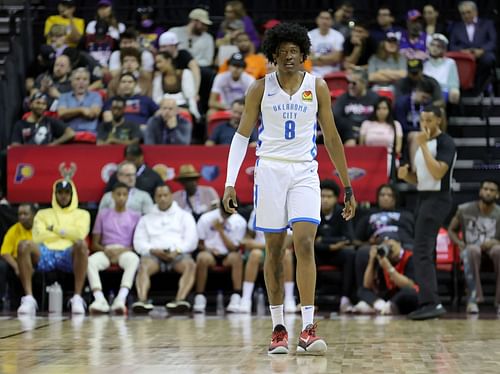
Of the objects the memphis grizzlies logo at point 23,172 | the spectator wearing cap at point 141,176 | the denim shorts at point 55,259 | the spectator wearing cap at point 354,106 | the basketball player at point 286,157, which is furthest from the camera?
the spectator wearing cap at point 354,106

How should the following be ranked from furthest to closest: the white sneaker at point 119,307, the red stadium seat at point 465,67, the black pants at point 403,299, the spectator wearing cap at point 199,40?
the spectator wearing cap at point 199,40, the red stadium seat at point 465,67, the white sneaker at point 119,307, the black pants at point 403,299

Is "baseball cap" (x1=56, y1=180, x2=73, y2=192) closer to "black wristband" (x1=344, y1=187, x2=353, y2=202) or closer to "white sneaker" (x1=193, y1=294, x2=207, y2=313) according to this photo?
"white sneaker" (x1=193, y1=294, x2=207, y2=313)

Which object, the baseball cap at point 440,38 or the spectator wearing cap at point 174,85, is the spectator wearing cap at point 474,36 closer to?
the baseball cap at point 440,38

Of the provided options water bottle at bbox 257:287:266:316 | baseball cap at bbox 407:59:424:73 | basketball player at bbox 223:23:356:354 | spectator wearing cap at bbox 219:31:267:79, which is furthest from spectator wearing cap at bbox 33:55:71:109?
basketball player at bbox 223:23:356:354

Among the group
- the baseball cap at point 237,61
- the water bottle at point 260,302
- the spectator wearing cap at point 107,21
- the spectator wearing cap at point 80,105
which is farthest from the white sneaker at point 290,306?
the spectator wearing cap at point 107,21

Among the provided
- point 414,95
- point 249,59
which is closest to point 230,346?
point 414,95

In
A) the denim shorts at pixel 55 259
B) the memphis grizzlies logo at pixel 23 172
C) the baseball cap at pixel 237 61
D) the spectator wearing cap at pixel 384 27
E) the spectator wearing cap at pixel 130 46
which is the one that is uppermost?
the spectator wearing cap at pixel 384 27

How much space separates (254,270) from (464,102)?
14.7ft

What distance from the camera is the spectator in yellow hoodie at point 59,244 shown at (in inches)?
447

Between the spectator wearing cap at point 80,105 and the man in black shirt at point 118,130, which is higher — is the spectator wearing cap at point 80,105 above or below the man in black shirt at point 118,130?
above

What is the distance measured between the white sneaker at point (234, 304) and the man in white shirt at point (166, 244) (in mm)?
425

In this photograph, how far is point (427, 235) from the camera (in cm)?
979

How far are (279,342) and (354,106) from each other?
680 cm

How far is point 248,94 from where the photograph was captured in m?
6.78
